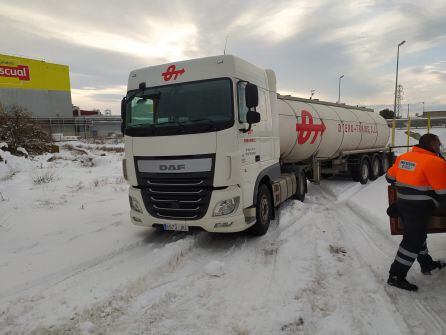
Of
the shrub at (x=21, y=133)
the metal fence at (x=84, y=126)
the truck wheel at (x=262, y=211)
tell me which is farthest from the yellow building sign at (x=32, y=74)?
the truck wheel at (x=262, y=211)

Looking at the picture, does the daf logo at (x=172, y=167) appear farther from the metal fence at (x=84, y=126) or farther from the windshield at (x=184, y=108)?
the metal fence at (x=84, y=126)

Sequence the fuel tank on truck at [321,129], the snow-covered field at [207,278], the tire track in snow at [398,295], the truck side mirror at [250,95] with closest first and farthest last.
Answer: the tire track in snow at [398,295] < the snow-covered field at [207,278] < the truck side mirror at [250,95] < the fuel tank on truck at [321,129]

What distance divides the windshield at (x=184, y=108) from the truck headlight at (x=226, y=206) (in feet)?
3.86

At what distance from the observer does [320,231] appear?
6582 millimetres

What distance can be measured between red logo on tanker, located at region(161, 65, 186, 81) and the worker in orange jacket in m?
3.66

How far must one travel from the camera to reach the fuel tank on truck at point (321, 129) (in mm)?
8750

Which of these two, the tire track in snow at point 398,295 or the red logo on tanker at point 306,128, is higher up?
the red logo on tanker at point 306,128

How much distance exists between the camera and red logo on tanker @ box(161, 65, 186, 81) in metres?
5.85

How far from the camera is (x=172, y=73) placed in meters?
5.91

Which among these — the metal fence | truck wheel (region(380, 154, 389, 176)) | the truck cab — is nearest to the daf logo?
the truck cab

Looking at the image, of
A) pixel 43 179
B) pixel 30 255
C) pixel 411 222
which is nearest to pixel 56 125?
pixel 43 179

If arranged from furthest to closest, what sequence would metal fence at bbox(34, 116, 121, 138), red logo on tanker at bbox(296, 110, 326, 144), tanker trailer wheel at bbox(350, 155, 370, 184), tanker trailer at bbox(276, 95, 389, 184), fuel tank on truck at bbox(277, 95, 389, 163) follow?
metal fence at bbox(34, 116, 121, 138)
tanker trailer wheel at bbox(350, 155, 370, 184)
red logo on tanker at bbox(296, 110, 326, 144)
tanker trailer at bbox(276, 95, 389, 184)
fuel tank on truck at bbox(277, 95, 389, 163)

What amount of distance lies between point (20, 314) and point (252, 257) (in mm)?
3110

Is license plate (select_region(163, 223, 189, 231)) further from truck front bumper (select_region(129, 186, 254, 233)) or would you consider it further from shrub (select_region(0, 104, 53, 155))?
shrub (select_region(0, 104, 53, 155))
